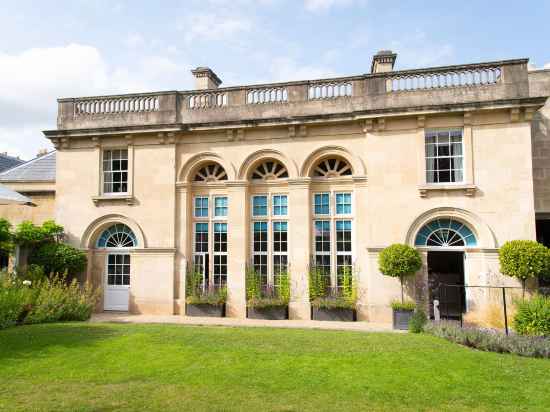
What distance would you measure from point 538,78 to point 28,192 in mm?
17704

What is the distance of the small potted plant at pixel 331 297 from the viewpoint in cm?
1268

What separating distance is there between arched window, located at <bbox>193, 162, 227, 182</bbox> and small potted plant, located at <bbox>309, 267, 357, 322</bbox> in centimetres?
421

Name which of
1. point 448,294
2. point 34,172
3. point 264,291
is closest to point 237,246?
point 264,291

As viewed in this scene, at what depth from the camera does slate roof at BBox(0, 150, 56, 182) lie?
1709 cm

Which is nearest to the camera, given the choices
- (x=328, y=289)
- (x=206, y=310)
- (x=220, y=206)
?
(x=328, y=289)

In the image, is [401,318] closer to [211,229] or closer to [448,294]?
[448,294]

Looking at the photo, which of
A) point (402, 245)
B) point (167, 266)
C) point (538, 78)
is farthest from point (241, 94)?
point (538, 78)

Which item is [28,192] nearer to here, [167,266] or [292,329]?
[167,266]

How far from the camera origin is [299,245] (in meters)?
13.5

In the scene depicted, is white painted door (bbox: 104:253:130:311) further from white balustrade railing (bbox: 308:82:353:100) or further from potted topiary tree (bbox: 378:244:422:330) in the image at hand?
potted topiary tree (bbox: 378:244:422:330)

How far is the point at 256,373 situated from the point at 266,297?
6.80 m

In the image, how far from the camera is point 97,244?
15.1 meters

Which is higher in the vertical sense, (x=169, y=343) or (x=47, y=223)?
(x=47, y=223)

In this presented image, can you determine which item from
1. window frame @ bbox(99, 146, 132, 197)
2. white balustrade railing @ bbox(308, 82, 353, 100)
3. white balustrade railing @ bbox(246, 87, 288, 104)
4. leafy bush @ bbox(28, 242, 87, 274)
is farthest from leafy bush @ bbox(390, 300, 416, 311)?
leafy bush @ bbox(28, 242, 87, 274)
